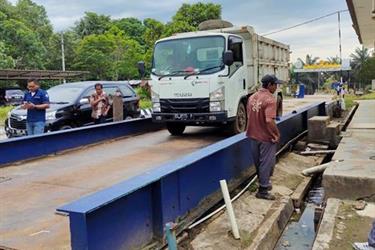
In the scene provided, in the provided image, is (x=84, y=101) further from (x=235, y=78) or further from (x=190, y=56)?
(x=235, y=78)

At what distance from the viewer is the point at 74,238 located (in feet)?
10.5

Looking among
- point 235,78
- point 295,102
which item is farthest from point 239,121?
point 295,102

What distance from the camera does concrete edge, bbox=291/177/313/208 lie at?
21.3 ft

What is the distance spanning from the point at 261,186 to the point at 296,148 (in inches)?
174

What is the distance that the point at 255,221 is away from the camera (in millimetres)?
5238

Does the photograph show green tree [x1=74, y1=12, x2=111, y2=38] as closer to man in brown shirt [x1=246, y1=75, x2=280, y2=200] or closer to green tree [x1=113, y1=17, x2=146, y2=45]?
green tree [x1=113, y1=17, x2=146, y2=45]

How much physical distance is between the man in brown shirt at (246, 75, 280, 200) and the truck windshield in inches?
128

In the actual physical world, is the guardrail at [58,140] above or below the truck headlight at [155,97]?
below

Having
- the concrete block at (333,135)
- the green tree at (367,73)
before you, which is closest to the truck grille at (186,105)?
the concrete block at (333,135)

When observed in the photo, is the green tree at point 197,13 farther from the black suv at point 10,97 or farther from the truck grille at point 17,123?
the truck grille at point 17,123

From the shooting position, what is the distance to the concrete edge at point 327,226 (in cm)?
431

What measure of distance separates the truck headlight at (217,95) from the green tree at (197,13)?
28920mm

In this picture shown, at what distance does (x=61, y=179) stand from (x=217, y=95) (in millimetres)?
3970

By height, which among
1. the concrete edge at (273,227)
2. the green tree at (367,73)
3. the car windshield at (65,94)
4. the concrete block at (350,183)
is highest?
the green tree at (367,73)
